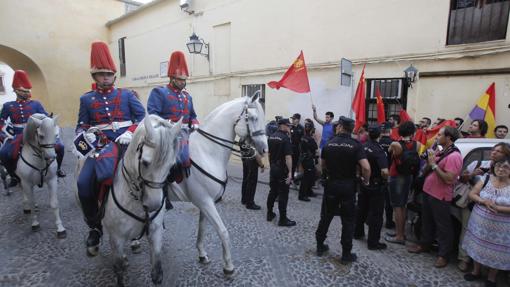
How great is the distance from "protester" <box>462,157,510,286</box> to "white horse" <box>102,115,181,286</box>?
11.3 feet

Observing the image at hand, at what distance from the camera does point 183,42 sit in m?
12.5

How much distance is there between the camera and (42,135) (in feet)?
13.7

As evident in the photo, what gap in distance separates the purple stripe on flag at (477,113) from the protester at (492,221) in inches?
144

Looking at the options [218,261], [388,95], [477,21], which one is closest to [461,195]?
[218,261]

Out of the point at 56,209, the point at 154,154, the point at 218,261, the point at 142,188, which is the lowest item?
the point at 218,261

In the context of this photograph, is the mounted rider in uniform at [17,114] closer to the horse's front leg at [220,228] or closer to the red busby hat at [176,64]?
the red busby hat at [176,64]

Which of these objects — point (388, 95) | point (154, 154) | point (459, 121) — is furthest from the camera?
point (388, 95)

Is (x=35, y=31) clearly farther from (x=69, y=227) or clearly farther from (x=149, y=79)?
(x=69, y=227)

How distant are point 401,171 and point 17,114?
6615 millimetres

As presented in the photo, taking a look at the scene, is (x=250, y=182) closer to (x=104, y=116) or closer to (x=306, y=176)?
(x=306, y=176)

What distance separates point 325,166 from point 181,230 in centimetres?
259

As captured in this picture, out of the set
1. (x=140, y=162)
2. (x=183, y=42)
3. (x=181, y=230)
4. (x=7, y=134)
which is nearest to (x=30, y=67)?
(x=183, y=42)

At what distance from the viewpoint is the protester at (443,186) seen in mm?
3408

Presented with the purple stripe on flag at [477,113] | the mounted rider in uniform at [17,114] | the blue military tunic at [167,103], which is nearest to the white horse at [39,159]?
the mounted rider in uniform at [17,114]
